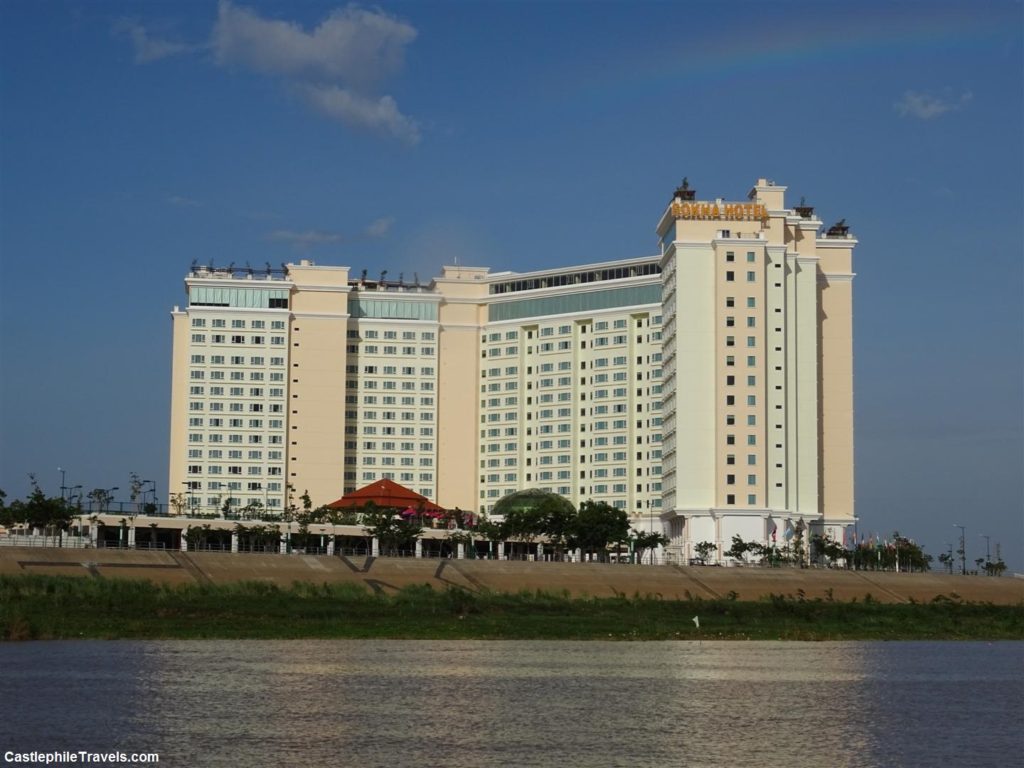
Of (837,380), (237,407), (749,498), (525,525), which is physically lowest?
(525,525)

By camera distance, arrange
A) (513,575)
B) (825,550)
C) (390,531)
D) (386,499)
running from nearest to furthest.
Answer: (513,575) → (390,531) → (825,550) → (386,499)

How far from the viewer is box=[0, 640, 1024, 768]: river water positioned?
38.0m

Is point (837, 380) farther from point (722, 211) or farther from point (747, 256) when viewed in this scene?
point (722, 211)

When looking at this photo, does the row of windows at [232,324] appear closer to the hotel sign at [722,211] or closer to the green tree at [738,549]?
the hotel sign at [722,211]

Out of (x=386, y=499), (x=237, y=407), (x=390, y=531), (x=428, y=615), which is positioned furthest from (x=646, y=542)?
(x=428, y=615)

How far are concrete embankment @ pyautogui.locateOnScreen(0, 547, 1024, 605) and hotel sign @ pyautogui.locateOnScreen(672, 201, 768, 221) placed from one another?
42.9 metres

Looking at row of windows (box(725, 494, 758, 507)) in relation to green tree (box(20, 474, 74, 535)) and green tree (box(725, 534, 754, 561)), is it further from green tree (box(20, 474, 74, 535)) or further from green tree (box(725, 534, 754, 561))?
green tree (box(20, 474, 74, 535))

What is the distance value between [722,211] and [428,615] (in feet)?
283

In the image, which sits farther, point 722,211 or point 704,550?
point 722,211

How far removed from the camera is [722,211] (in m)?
175

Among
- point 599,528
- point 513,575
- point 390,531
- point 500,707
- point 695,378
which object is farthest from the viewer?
point 695,378

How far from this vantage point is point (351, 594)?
115562mm

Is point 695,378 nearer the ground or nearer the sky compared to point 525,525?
nearer the sky

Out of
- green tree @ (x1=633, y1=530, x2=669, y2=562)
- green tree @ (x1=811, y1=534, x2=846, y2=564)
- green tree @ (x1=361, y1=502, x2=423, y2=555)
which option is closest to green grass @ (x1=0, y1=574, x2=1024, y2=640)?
green tree @ (x1=361, y1=502, x2=423, y2=555)
